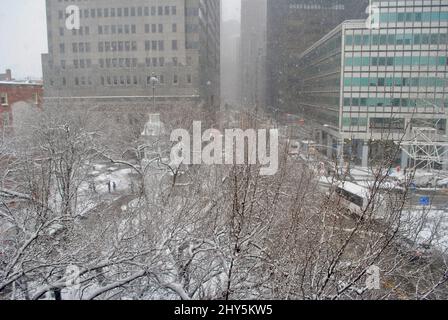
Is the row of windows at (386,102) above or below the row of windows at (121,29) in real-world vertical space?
below

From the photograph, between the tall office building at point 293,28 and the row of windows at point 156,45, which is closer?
the tall office building at point 293,28

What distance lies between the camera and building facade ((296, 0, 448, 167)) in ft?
22.8

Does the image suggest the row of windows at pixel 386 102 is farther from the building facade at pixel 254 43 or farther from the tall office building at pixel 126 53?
the tall office building at pixel 126 53

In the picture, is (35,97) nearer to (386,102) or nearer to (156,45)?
(156,45)

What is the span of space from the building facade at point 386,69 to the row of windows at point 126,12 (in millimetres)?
11448

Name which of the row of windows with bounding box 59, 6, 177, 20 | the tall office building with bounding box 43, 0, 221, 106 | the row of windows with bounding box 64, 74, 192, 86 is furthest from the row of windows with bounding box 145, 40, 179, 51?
the row of windows with bounding box 64, 74, 192, 86

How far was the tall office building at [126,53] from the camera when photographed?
18.3 metres

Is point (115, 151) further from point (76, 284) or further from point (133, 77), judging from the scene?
point (133, 77)

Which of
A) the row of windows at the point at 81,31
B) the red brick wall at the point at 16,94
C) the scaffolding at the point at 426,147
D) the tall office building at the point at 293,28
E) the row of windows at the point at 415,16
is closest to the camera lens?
the scaffolding at the point at 426,147

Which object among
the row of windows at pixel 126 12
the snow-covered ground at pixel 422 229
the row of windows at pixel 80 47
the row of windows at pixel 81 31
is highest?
the row of windows at pixel 126 12

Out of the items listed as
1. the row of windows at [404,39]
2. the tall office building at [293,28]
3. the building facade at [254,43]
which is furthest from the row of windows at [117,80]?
the row of windows at [404,39]

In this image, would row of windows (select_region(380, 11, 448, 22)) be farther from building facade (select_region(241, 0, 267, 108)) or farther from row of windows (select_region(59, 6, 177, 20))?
row of windows (select_region(59, 6, 177, 20))

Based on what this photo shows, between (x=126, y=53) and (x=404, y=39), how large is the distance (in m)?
14.6
